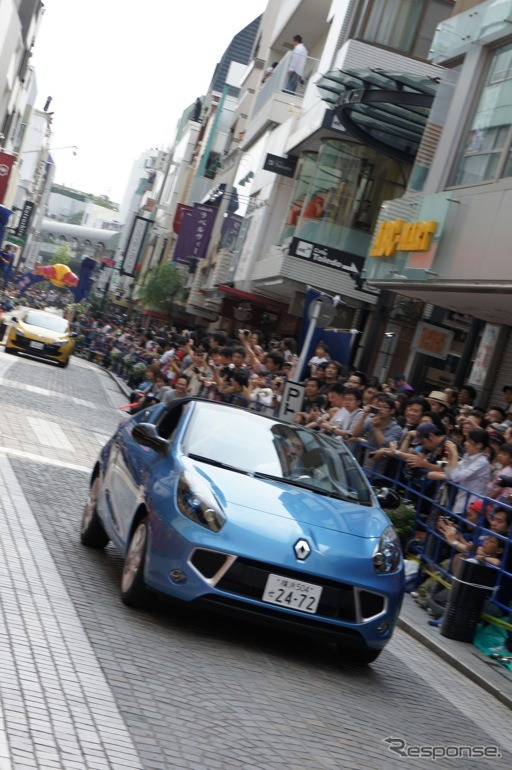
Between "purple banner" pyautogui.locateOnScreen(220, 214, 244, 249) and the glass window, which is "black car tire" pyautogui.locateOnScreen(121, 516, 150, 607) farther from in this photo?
"purple banner" pyautogui.locateOnScreen(220, 214, 244, 249)

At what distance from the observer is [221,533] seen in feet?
23.2

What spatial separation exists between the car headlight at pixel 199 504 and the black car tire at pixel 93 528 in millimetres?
1765

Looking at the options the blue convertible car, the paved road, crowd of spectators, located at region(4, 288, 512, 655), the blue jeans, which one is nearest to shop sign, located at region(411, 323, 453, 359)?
crowd of spectators, located at region(4, 288, 512, 655)

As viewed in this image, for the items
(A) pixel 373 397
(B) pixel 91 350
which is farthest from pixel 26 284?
(A) pixel 373 397

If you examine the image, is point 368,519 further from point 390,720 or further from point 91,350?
point 91,350

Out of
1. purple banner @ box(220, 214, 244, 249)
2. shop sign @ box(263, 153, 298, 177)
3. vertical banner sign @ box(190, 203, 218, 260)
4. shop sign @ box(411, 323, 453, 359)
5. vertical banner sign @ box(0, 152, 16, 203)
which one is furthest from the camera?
vertical banner sign @ box(0, 152, 16, 203)

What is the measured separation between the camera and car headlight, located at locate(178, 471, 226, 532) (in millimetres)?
7148

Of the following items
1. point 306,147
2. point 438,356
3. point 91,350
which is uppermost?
point 306,147

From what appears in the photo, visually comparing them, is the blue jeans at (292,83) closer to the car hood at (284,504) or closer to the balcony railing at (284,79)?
the balcony railing at (284,79)

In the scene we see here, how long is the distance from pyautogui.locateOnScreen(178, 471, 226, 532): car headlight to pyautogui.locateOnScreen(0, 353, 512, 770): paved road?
689 mm

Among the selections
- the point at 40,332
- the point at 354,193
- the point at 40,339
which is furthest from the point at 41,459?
the point at 40,332

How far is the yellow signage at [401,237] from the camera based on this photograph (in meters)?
19.4

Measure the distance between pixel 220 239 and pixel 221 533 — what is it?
139ft

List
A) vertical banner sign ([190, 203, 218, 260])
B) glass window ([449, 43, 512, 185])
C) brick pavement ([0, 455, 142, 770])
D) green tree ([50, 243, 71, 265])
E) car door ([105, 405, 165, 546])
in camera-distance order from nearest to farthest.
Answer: brick pavement ([0, 455, 142, 770]) → car door ([105, 405, 165, 546]) → glass window ([449, 43, 512, 185]) → vertical banner sign ([190, 203, 218, 260]) → green tree ([50, 243, 71, 265])
